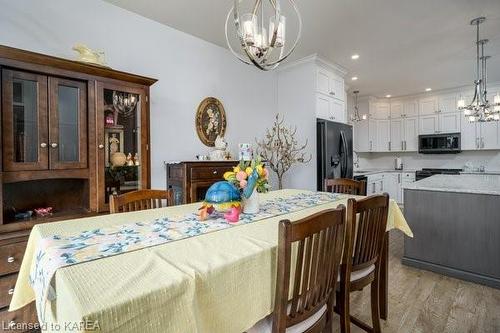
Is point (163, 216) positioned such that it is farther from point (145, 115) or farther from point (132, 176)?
point (145, 115)

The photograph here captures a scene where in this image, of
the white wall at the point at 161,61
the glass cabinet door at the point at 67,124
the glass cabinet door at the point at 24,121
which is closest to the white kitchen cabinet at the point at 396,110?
the white wall at the point at 161,61

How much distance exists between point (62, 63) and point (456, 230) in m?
3.70

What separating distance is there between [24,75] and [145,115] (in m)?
0.86

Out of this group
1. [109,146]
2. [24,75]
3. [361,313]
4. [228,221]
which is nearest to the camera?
[228,221]

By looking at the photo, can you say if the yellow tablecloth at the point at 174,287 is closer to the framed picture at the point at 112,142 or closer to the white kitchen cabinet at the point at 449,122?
the framed picture at the point at 112,142

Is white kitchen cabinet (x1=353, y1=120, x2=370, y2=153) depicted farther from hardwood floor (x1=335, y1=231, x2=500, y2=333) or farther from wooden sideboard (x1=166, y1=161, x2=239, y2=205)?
wooden sideboard (x1=166, y1=161, x2=239, y2=205)

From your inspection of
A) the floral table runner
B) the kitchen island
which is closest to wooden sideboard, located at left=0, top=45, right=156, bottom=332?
the floral table runner

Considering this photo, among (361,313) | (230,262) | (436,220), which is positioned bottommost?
(361,313)

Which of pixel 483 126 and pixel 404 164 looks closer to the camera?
pixel 483 126

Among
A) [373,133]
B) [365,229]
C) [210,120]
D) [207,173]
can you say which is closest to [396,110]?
[373,133]

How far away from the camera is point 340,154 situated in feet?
12.9

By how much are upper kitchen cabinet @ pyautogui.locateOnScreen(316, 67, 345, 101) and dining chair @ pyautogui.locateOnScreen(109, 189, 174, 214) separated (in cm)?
288

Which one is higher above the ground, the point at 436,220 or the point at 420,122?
the point at 420,122

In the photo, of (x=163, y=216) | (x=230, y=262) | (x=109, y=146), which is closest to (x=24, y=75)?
(x=109, y=146)
